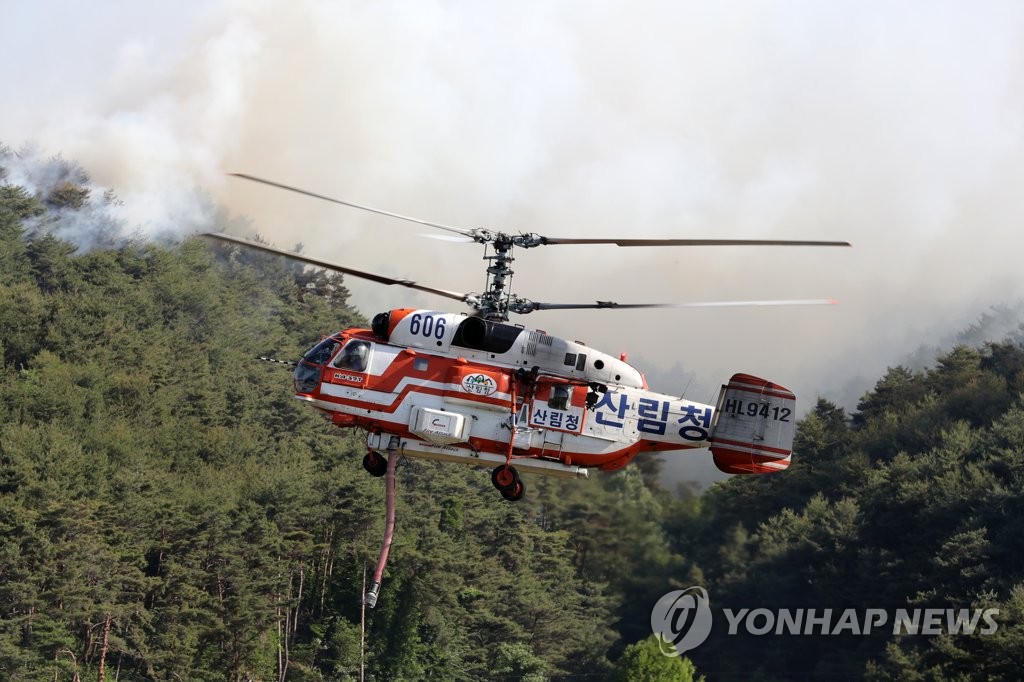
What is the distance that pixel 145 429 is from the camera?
92875 mm

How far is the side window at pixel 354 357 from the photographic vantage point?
2988cm

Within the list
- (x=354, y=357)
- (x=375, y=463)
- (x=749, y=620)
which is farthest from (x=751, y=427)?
(x=749, y=620)

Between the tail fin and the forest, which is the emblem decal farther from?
the forest

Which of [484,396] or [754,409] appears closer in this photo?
[484,396]

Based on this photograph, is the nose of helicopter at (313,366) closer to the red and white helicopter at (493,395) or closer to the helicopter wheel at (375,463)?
the red and white helicopter at (493,395)

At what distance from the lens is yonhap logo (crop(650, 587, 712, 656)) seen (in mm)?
85688

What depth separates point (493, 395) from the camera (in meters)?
29.4

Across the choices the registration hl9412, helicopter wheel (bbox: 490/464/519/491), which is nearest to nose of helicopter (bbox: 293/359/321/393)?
helicopter wheel (bbox: 490/464/519/491)

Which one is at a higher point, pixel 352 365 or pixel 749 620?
pixel 352 365

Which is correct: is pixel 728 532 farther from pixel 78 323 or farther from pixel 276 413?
pixel 78 323

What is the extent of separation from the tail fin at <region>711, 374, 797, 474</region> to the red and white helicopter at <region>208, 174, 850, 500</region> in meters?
0.50

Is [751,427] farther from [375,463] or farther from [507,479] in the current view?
[375,463]

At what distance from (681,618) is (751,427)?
62.5 m

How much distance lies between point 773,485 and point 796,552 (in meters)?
7.48
